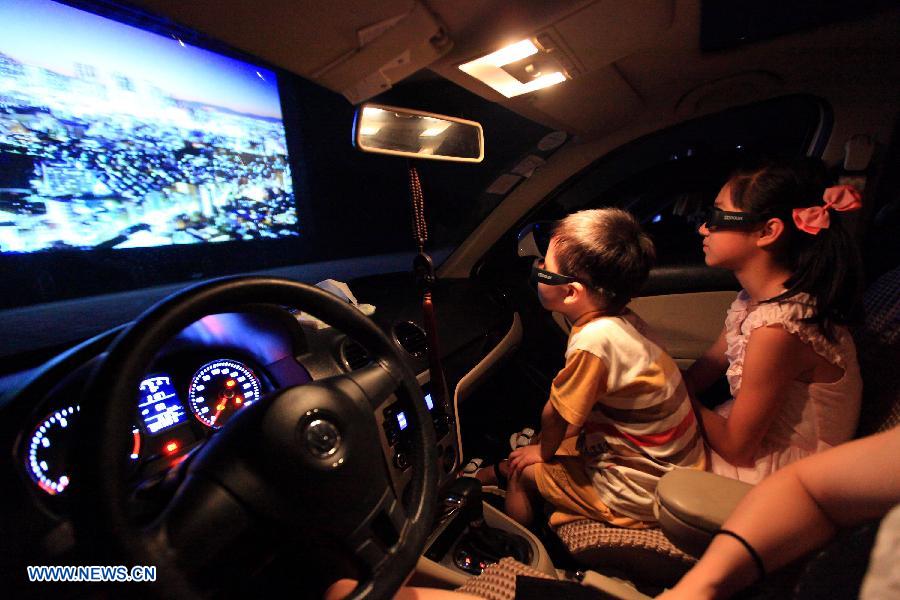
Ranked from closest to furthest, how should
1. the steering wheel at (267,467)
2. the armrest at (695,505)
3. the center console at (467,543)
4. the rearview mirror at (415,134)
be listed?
the steering wheel at (267,467)
the armrest at (695,505)
the rearview mirror at (415,134)
the center console at (467,543)

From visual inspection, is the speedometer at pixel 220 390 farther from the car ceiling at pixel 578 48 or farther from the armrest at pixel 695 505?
the armrest at pixel 695 505

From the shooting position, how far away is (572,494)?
1533 millimetres

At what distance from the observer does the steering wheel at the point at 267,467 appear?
57cm

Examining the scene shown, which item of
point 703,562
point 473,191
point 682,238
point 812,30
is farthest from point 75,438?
point 473,191

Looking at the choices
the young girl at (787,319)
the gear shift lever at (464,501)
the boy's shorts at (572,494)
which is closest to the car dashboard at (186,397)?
the gear shift lever at (464,501)

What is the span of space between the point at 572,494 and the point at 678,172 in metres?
2.32

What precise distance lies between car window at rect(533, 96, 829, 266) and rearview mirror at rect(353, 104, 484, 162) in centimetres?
136

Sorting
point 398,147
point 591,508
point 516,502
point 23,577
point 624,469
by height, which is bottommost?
point 516,502

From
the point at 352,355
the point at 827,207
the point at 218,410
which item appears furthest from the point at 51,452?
the point at 827,207

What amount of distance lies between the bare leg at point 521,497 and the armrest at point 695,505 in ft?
2.33

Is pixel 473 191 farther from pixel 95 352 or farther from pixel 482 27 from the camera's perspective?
pixel 95 352

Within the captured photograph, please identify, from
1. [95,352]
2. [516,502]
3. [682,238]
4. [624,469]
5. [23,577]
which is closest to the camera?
[23,577]

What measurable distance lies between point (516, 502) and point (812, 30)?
230cm

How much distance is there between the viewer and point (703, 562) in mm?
905
